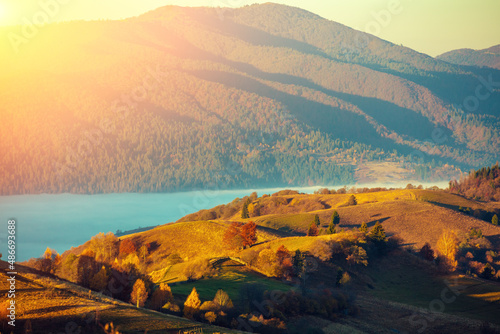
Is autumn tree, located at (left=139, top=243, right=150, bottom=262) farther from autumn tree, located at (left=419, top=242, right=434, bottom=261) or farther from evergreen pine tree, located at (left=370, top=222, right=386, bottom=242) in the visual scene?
autumn tree, located at (left=419, top=242, right=434, bottom=261)

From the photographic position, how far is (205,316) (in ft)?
129

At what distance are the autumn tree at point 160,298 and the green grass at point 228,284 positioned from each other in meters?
4.92

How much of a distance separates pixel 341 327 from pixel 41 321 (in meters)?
30.5

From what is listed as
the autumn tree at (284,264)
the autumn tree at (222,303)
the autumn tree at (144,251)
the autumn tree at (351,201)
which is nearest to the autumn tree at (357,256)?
the autumn tree at (284,264)

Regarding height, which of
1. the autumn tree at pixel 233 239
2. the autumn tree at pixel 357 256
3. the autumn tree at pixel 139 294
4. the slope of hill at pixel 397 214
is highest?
the autumn tree at pixel 139 294

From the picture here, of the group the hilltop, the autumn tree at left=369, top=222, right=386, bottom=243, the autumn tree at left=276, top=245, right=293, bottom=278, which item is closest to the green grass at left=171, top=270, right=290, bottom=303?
the hilltop

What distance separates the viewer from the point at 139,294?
39062 millimetres

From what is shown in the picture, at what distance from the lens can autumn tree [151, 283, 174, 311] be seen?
39.7 m

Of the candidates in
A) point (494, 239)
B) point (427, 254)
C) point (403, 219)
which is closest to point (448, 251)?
point (427, 254)

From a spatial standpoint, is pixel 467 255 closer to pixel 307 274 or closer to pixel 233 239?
pixel 307 274

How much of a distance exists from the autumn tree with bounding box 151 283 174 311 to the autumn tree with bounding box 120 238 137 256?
3908 centimetres

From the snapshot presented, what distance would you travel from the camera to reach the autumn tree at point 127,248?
3137 inches

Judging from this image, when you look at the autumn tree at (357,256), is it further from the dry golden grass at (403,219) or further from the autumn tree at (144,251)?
the autumn tree at (144,251)

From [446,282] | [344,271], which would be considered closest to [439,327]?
[344,271]
